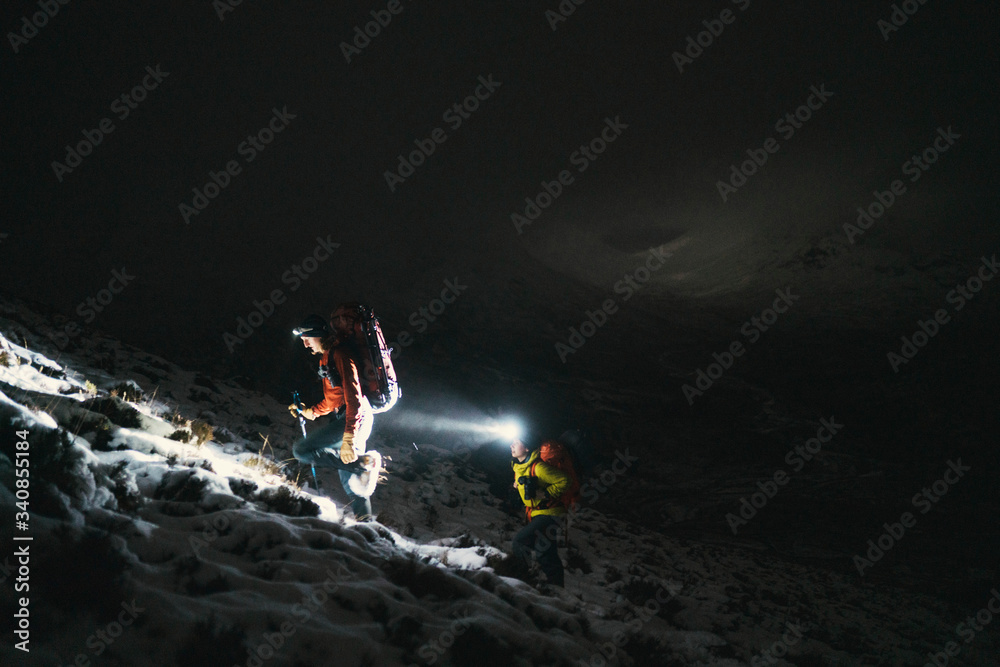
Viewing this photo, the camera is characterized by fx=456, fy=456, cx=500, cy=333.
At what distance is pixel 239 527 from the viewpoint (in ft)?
13.1

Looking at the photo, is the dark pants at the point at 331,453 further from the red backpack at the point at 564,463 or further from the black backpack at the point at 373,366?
the red backpack at the point at 564,463

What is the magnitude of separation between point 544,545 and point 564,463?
3.84 ft

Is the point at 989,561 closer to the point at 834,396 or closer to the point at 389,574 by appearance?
the point at 834,396

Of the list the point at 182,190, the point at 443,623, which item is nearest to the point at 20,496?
the point at 443,623

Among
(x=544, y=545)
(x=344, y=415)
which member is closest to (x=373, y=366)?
(x=344, y=415)

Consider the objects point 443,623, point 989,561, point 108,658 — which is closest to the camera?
point 108,658

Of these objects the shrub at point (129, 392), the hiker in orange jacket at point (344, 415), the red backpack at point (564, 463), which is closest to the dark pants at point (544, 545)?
the red backpack at point (564, 463)

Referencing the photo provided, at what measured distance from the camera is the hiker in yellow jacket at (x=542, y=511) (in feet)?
21.2

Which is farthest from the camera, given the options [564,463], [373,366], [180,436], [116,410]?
[564,463]

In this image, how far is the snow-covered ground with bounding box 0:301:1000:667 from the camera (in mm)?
2678

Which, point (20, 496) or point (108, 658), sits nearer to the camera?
point (108, 658)

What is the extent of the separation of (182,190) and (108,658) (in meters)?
47.7

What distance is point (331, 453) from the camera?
6.20 m

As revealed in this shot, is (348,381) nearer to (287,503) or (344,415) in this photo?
(344,415)
